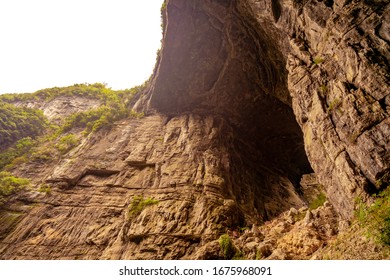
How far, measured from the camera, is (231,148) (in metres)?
21.9

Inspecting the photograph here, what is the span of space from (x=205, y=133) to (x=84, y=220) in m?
10.7

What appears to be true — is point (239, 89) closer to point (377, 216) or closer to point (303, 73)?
point (303, 73)

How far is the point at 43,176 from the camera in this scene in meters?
18.3

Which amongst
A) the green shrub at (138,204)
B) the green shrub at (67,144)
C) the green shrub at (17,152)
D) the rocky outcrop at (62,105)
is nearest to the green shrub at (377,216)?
the green shrub at (138,204)

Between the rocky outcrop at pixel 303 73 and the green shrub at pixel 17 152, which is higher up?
the rocky outcrop at pixel 303 73

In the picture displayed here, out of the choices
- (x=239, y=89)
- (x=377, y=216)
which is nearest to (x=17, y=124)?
(x=239, y=89)

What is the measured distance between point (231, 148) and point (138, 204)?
9.51 metres

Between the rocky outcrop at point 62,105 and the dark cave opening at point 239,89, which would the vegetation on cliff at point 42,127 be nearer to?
the rocky outcrop at point 62,105

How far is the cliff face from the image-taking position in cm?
955

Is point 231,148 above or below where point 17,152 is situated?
above

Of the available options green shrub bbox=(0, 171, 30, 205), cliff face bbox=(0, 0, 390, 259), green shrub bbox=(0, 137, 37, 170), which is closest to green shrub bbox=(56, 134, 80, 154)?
cliff face bbox=(0, 0, 390, 259)

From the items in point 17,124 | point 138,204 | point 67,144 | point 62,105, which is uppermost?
point 62,105

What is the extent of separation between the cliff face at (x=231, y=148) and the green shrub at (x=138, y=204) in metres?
0.11

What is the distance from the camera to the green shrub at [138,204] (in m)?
14.8
